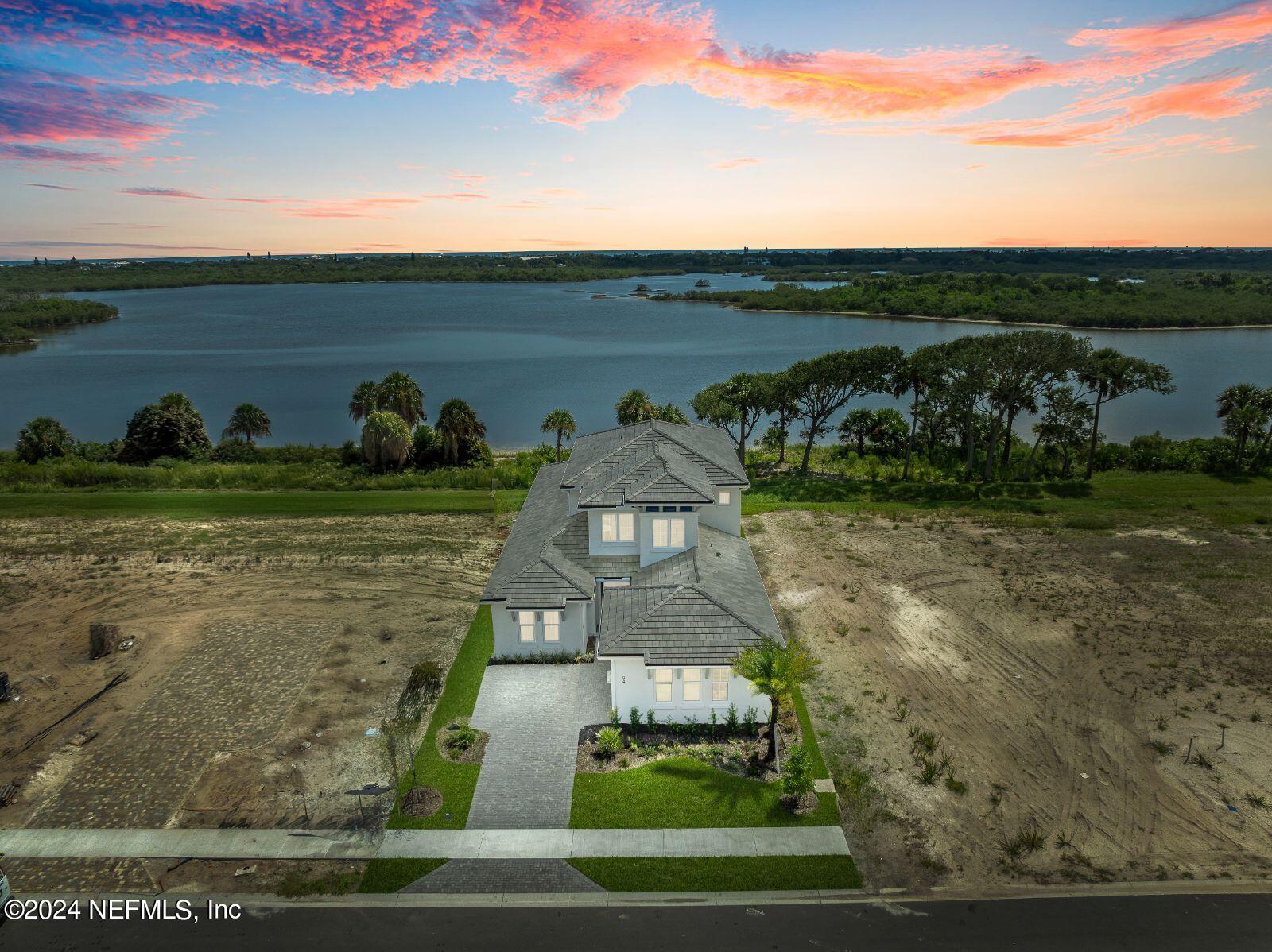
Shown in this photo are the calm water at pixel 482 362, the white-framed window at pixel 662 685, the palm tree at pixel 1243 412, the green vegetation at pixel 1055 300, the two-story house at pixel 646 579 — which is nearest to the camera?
the white-framed window at pixel 662 685

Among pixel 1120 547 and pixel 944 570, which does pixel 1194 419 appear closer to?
pixel 1120 547

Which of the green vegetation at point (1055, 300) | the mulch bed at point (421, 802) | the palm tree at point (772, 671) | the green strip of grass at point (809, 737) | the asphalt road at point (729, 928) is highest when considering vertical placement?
the green vegetation at point (1055, 300)

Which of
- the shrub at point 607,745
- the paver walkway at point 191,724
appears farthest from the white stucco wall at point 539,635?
the paver walkway at point 191,724

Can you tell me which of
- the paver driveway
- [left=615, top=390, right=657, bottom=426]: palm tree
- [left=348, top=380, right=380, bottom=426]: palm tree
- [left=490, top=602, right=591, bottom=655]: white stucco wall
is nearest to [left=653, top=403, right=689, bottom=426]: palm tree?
[left=615, top=390, right=657, bottom=426]: palm tree

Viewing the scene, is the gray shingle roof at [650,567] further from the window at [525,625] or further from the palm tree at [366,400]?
the palm tree at [366,400]

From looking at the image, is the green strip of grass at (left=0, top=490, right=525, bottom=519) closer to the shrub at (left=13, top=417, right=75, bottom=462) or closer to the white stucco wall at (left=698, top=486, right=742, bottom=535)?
the shrub at (left=13, top=417, right=75, bottom=462)

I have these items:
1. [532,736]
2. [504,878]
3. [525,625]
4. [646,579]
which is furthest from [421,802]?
[646,579]

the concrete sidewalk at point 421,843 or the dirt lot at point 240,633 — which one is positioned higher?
the dirt lot at point 240,633

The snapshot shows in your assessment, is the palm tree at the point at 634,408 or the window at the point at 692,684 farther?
the palm tree at the point at 634,408
